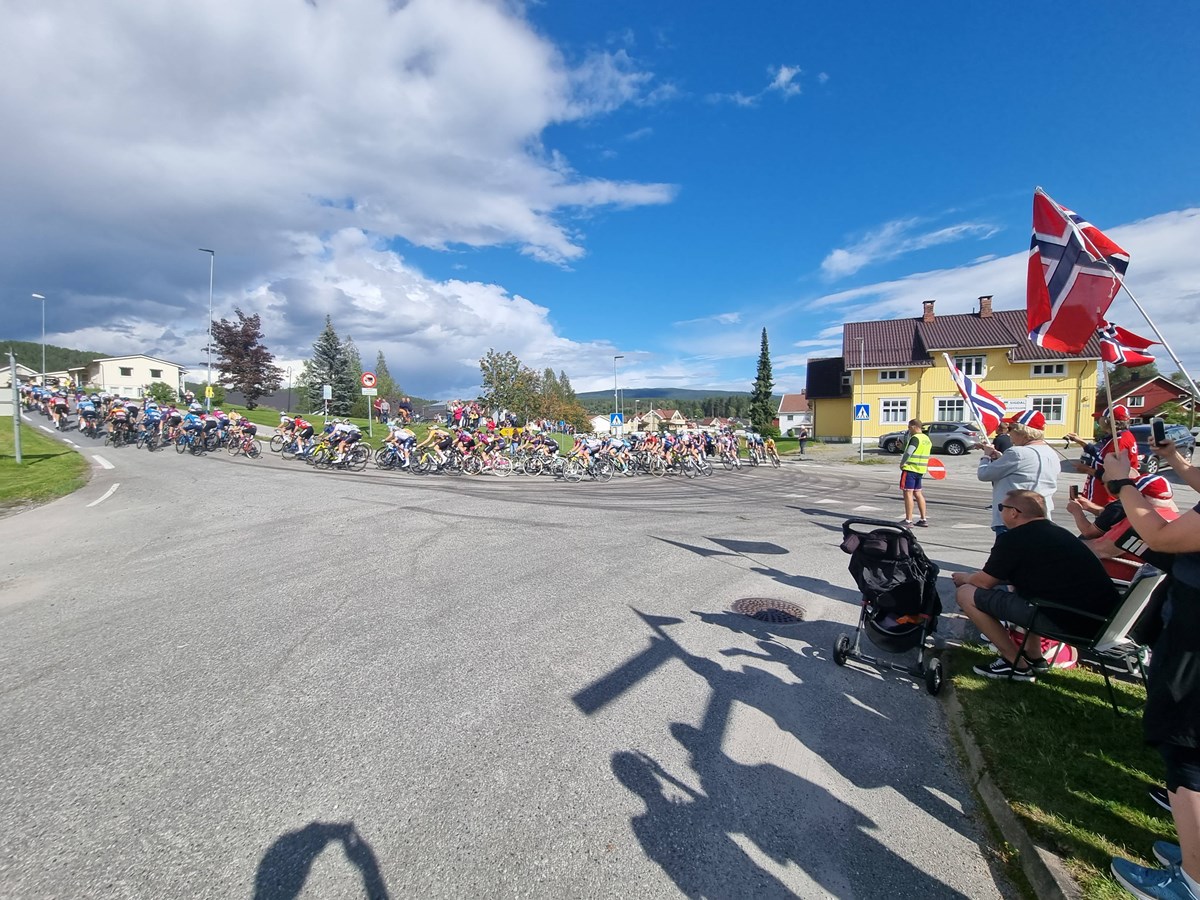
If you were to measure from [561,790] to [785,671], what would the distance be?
212cm

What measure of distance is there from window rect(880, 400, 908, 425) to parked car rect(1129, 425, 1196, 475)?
1527 inches

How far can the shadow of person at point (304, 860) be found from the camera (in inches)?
86.4

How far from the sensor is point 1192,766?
2.08 m

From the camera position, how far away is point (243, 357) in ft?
153

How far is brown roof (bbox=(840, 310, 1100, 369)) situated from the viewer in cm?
3900

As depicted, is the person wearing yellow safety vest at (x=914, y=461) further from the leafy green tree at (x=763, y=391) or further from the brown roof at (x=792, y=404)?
the brown roof at (x=792, y=404)

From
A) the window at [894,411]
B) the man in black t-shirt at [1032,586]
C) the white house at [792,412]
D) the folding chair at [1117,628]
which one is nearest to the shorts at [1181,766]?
the folding chair at [1117,628]

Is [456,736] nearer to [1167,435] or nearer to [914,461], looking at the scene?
[1167,435]

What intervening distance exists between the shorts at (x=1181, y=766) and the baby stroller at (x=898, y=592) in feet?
5.89

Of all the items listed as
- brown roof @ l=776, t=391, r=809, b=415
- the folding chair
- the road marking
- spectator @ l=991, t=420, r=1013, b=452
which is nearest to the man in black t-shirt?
the folding chair

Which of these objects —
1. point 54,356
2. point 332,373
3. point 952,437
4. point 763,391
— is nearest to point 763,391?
point 763,391

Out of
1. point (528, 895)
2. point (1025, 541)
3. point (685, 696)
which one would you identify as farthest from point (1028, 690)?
point (528, 895)

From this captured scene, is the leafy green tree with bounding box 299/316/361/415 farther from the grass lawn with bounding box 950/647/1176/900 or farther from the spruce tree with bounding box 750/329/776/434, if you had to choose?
the grass lawn with bounding box 950/647/1176/900

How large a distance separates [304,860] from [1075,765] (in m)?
3.74
